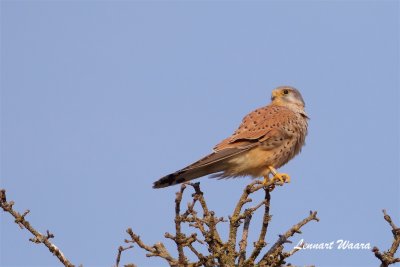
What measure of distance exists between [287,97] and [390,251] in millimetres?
3215

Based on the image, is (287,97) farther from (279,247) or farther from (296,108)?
(279,247)

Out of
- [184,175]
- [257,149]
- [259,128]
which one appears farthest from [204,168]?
[259,128]

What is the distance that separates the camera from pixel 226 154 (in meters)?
4.86

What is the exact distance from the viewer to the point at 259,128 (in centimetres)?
517

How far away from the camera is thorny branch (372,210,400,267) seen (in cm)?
284

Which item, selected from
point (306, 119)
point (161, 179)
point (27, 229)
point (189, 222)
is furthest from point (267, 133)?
point (27, 229)

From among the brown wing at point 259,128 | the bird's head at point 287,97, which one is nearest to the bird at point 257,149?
the brown wing at point 259,128

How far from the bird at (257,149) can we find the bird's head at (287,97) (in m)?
0.43

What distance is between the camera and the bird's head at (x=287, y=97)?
19.5 feet

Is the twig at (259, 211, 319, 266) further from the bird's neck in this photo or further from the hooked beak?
the hooked beak

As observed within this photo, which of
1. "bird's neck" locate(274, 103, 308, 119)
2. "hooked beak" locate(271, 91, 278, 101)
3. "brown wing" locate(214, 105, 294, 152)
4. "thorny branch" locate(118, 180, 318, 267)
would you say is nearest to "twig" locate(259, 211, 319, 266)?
"thorny branch" locate(118, 180, 318, 267)

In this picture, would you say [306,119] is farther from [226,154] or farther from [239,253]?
[239,253]

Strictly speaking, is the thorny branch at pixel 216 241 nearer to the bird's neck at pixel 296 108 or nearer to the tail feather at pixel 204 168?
the tail feather at pixel 204 168

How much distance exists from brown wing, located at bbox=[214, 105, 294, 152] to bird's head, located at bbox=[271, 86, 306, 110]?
401 mm
